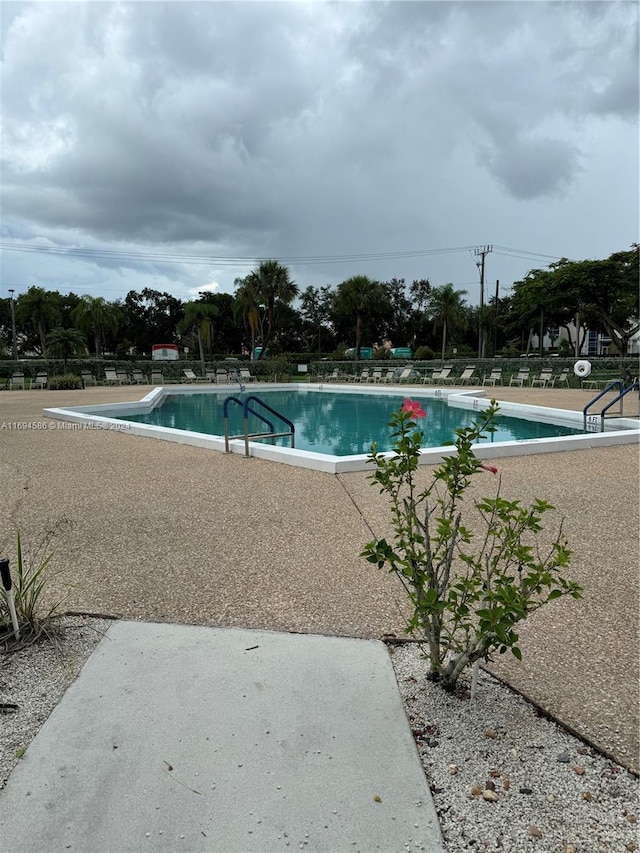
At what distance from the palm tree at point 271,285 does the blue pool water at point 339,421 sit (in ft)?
57.1

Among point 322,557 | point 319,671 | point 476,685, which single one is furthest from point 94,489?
point 476,685

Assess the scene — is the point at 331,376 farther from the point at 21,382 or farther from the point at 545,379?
the point at 21,382

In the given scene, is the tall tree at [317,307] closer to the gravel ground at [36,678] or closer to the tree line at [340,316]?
the tree line at [340,316]

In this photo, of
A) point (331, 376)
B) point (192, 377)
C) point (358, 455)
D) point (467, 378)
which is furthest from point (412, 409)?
point (331, 376)

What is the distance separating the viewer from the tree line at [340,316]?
95.7ft

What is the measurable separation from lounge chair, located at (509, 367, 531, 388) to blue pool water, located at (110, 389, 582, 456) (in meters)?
5.83

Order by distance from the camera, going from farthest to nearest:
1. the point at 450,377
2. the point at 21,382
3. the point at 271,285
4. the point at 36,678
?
the point at 271,285, the point at 450,377, the point at 21,382, the point at 36,678

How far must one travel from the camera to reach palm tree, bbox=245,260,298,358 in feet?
121

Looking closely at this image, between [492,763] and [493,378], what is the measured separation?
23.9 m

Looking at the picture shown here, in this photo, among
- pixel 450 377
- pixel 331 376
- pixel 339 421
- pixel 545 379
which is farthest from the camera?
pixel 331 376

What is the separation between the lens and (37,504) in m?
4.92

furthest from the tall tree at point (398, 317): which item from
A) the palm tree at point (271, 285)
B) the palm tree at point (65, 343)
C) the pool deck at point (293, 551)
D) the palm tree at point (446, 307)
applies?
the pool deck at point (293, 551)

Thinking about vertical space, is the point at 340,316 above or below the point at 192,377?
above

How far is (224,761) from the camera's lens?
5.62 feet
